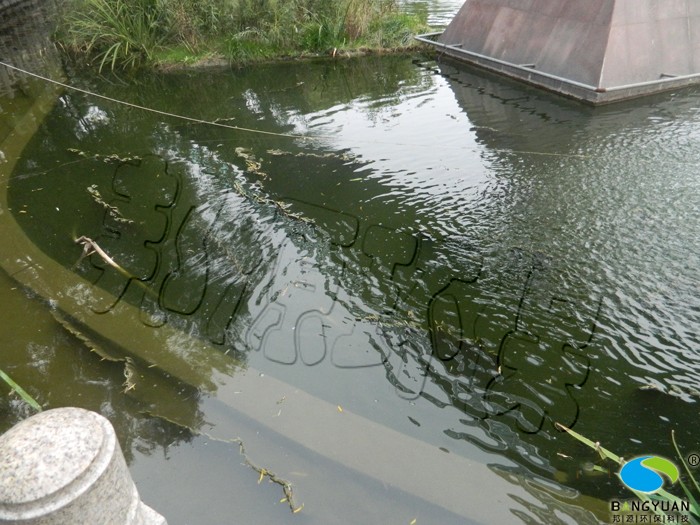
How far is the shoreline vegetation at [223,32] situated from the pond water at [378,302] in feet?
14.4

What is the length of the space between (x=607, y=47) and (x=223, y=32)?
24.9 feet

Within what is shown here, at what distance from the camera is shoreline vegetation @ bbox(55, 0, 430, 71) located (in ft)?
36.7

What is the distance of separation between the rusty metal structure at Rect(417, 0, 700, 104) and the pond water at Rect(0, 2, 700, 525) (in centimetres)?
55

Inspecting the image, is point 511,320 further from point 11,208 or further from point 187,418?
point 11,208

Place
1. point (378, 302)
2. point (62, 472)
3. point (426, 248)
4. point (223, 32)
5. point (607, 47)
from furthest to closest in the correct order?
point (223, 32) → point (607, 47) → point (426, 248) → point (378, 302) → point (62, 472)

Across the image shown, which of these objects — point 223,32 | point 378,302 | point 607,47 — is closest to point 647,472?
point 378,302

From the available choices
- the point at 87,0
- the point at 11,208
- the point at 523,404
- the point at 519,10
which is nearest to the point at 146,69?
the point at 87,0

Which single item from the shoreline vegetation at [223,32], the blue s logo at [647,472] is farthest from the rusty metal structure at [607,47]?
the blue s logo at [647,472]

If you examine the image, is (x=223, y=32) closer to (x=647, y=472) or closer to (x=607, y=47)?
(x=607, y=47)

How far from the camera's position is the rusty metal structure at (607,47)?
7883mm

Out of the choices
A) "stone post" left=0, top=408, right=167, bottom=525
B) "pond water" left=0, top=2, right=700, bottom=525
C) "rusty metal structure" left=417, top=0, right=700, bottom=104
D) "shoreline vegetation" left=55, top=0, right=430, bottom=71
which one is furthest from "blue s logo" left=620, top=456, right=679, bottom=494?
"shoreline vegetation" left=55, top=0, right=430, bottom=71

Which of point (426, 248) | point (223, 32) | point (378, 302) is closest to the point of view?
point (378, 302)

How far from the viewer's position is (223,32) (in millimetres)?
11719

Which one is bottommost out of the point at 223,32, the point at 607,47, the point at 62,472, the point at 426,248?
the point at 426,248
